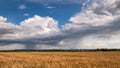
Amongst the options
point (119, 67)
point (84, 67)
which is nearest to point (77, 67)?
point (84, 67)

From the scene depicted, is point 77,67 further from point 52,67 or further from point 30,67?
point 30,67

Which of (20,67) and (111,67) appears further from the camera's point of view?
(111,67)

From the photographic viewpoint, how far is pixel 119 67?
49.3 ft

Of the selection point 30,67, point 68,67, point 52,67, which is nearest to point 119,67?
point 68,67

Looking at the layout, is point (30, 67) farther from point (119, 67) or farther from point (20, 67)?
point (119, 67)

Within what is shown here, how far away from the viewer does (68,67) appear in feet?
45.6

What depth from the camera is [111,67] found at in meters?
14.9

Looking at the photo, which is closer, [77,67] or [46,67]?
[46,67]

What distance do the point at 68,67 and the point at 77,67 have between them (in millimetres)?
891

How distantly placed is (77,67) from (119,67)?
2773 millimetres

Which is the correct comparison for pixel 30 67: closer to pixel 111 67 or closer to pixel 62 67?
pixel 62 67

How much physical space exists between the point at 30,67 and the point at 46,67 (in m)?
1.09

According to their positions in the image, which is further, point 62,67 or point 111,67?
point 111,67

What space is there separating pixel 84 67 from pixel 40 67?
2.72m
